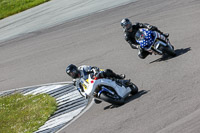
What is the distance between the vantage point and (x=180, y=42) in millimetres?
15461

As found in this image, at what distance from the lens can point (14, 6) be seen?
32156 mm

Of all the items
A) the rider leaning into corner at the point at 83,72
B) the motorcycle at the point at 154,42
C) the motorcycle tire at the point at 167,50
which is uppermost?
the rider leaning into corner at the point at 83,72

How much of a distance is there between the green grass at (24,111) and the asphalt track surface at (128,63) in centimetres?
150

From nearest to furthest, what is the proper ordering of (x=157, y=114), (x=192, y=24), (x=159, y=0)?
1. (x=157, y=114)
2. (x=192, y=24)
3. (x=159, y=0)

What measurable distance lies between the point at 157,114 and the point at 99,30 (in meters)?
11.8

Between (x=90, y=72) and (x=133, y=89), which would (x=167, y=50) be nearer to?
(x=133, y=89)

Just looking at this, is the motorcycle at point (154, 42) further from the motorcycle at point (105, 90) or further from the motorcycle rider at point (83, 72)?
Result: the motorcycle at point (105, 90)

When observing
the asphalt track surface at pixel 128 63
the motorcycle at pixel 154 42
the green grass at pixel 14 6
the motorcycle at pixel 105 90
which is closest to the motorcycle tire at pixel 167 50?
the motorcycle at pixel 154 42

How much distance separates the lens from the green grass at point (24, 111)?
1337 cm

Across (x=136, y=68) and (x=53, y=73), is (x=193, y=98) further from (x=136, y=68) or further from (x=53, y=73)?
(x=53, y=73)

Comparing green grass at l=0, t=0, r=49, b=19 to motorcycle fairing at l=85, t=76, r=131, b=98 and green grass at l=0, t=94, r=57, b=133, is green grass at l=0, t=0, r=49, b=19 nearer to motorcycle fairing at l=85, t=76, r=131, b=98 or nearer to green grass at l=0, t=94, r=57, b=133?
green grass at l=0, t=94, r=57, b=133

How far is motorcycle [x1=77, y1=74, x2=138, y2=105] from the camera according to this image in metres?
11.6

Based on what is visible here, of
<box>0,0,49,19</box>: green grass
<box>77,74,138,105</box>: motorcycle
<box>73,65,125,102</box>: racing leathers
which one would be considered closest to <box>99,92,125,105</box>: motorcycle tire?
<box>77,74,138,105</box>: motorcycle

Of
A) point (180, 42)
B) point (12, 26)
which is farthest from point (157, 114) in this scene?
point (12, 26)
